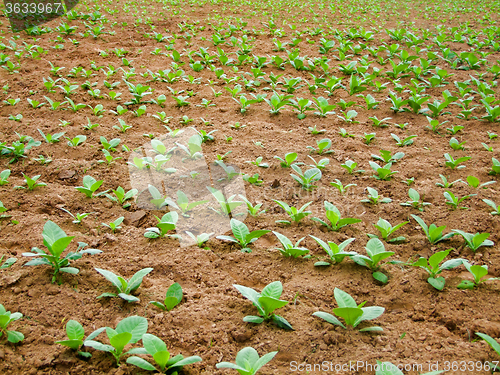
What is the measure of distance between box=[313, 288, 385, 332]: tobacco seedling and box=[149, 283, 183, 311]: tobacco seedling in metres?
0.68

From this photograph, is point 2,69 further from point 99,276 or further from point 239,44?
point 99,276

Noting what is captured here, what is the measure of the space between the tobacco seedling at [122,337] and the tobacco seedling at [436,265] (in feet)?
4.76

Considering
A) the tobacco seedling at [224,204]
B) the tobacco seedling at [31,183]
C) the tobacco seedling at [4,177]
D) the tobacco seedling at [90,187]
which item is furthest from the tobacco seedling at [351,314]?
the tobacco seedling at [4,177]

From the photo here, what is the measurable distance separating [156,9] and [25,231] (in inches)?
359

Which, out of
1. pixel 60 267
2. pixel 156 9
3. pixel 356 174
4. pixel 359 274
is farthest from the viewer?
pixel 156 9

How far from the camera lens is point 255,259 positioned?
6.61 feet

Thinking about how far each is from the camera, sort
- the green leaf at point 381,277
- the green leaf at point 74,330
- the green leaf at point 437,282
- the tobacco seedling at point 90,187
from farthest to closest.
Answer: the tobacco seedling at point 90,187 < the green leaf at point 381,277 < the green leaf at point 437,282 < the green leaf at point 74,330

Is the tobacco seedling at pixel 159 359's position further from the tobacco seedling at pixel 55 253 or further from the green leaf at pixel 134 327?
the tobacco seedling at pixel 55 253

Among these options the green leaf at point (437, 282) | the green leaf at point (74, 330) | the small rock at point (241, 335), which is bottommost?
the small rock at point (241, 335)

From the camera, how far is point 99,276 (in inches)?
70.6

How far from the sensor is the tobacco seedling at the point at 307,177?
2.64 m

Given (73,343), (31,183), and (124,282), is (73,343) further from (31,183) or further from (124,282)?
(31,183)

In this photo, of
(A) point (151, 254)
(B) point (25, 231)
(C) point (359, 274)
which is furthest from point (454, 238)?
(B) point (25, 231)

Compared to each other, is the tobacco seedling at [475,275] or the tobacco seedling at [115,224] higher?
the tobacco seedling at [475,275]
